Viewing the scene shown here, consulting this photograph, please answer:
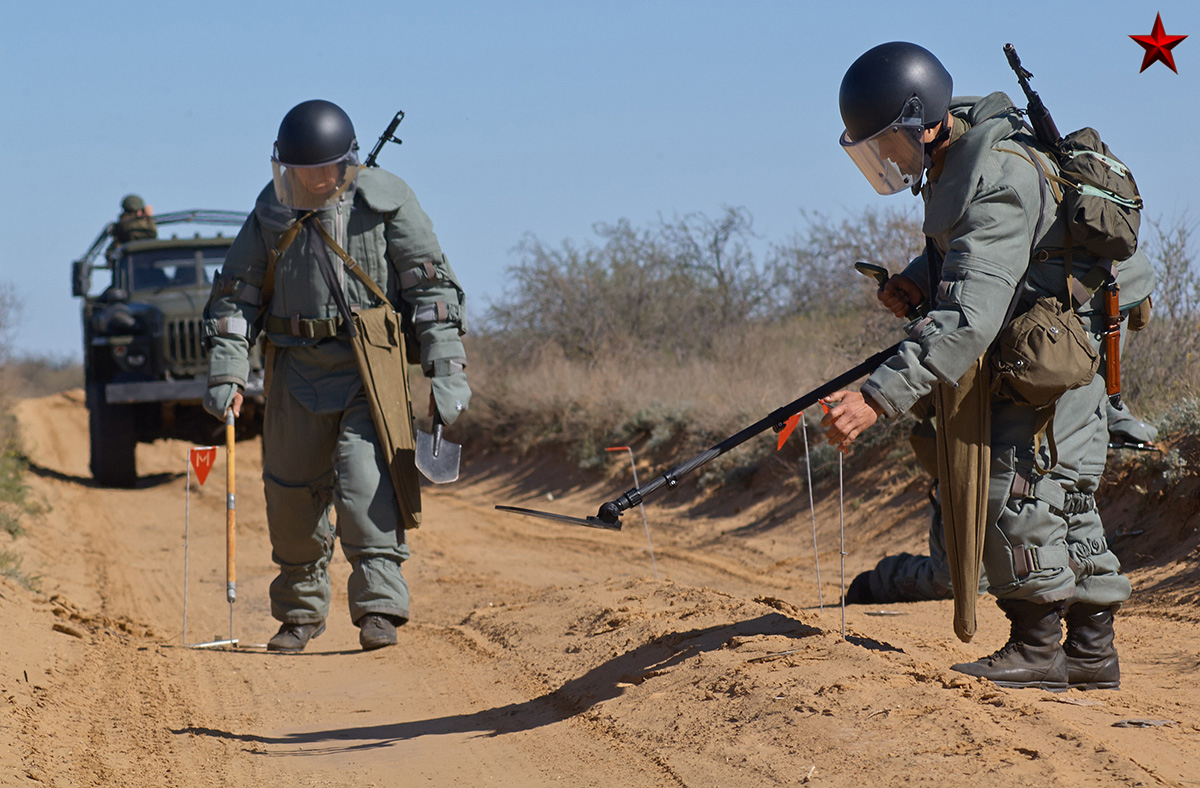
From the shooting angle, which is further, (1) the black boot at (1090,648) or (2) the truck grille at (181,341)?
(2) the truck grille at (181,341)

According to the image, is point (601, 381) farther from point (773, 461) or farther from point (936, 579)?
point (936, 579)

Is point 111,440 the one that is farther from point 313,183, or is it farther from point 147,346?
point 313,183

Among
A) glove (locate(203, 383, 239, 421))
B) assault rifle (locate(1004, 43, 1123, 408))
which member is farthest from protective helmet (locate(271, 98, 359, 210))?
assault rifle (locate(1004, 43, 1123, 408))

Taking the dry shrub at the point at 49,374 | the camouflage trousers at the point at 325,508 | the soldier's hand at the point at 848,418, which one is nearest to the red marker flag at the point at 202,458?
the camouflage trousers at the point at 325,508

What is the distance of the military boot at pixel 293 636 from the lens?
570 cm

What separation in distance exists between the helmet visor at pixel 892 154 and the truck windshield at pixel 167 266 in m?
11.7

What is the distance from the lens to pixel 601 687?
4.36 m

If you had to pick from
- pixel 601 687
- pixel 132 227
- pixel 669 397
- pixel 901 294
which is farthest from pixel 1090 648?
pixel 132 227

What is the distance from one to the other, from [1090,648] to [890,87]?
1957mm

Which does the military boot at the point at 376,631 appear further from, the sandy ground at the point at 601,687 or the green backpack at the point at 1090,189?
the green backpack at the point at 1090,189

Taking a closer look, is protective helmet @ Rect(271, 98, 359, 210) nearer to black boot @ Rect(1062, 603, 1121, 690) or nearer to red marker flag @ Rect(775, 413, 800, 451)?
red marker flag @ Rect(775, 413, 800, 451)

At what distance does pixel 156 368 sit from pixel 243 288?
8572 millimetres

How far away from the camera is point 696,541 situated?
949 cm

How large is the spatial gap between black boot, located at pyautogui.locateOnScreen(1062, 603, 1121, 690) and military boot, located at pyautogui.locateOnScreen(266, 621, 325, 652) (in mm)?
3525
